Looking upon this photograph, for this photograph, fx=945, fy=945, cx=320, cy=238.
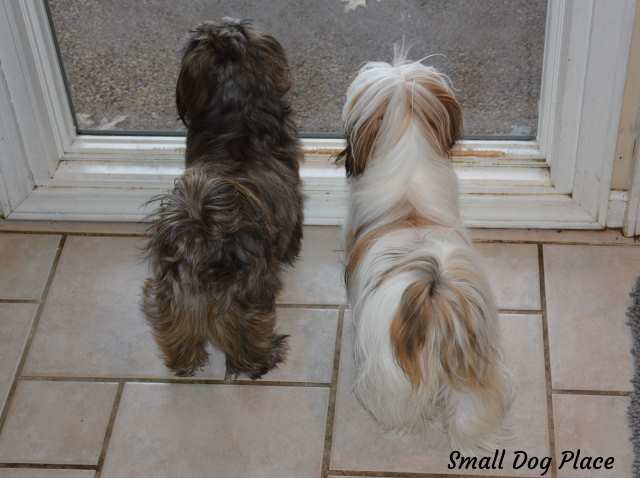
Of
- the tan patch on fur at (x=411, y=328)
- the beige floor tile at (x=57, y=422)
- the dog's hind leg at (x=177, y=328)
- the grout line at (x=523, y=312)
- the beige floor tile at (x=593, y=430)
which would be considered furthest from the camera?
the grout line at (x=523, y=312)

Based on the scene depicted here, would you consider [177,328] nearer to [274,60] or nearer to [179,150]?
[274,60]

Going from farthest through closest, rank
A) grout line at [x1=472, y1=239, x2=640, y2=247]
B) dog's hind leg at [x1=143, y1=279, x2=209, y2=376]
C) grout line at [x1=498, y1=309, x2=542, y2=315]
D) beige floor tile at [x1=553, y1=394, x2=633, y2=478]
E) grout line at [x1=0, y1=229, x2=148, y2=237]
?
grout line at [x1=0, y1=229, x2=148, y2=237] → grout line at [x1=472, y1=239, x2=640, y2=247] → grout line at [x1=498, y1=309, x2=542, y2=315] → beige floor tile at [x1=553, y1=394, x2=633, y2=478] → dog's hind leg at [x1=143, y1=279, x2=209, y2=376]

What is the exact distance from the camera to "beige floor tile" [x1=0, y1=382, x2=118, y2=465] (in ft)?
8.29

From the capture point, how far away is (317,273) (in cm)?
289

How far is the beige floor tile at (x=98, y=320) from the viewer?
8.88ft

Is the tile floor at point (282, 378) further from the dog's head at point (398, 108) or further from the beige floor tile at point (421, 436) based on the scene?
the dog's head at point (398, 108)

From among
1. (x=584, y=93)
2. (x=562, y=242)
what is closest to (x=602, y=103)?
(x=584, y=93)

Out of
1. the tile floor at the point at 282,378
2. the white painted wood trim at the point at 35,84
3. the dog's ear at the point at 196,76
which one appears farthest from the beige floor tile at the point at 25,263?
the dog's ear at the point at 196,76

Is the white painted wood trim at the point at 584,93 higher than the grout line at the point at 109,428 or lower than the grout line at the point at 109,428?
higher

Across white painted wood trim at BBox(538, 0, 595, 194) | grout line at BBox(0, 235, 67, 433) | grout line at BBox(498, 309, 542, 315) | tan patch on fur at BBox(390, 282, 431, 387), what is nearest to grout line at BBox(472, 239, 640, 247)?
white painted wood trim at BBox(538, 0, 595, 194)

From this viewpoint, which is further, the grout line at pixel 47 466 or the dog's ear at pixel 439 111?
the grout line at pixel 47 466

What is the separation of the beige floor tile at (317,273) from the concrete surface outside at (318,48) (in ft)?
1.22

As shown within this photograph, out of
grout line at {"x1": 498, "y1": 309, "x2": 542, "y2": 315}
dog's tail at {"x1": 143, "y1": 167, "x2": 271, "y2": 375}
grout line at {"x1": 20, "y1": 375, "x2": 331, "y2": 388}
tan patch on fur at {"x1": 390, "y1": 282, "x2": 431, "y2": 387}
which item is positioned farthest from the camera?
grout line at {"x1": 498, "y1": 309, "x2": 542, "y2": 315}

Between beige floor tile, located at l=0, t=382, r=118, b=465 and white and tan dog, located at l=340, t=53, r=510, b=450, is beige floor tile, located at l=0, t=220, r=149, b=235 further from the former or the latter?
white and tan dog, located at l=340, t=53, r=510, b=450
